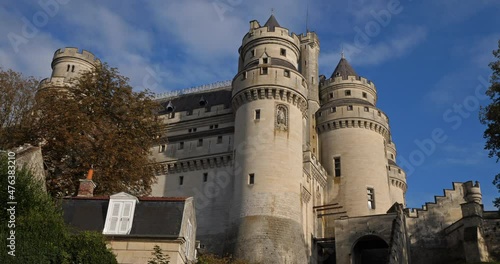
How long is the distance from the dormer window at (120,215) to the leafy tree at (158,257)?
156 cm

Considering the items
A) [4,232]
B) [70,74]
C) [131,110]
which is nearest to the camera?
[4,232]

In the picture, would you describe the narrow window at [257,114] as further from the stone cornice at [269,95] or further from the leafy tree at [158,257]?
the leafy tree at [158,257]

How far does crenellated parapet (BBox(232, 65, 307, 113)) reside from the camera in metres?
38.2

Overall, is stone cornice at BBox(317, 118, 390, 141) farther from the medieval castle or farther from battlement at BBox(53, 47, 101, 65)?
battlement at BBox(53, 47, 101, 65)

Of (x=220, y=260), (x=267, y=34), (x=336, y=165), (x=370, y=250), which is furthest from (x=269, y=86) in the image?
(x=370, y=250)

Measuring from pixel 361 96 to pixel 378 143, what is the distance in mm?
4641

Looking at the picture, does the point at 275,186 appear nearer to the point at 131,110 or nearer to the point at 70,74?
the point at 131,110

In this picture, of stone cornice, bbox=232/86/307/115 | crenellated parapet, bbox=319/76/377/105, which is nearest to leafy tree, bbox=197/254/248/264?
stone cornice, bbox=232/86/307/115

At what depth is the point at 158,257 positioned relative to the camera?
1712cm

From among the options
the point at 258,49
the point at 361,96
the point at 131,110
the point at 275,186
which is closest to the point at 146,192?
the point at 131,110

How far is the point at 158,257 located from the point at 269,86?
22522 mm

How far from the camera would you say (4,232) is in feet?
52.4

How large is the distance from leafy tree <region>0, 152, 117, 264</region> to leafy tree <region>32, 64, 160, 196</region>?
10.3 metres

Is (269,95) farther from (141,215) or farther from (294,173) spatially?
(141,215)
